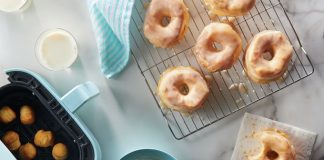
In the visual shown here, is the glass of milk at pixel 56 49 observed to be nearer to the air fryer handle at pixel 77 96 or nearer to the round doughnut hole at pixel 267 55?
the air fryer handle at pixel 77 96

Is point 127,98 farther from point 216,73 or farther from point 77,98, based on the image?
point 216,73

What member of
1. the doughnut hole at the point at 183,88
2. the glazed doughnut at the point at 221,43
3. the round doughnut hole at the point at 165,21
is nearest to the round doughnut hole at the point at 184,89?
the doughnut hole at the point at 183,88

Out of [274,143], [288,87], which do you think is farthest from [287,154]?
[288,87]

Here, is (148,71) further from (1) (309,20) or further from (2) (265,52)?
(1) (309,20)

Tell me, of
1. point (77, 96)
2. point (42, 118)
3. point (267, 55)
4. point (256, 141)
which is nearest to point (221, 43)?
point (267, 55)

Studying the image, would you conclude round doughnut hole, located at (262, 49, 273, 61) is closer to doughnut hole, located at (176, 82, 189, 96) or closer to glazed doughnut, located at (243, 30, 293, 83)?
glazed doughnut, located at (243, 30, 293, 83)
